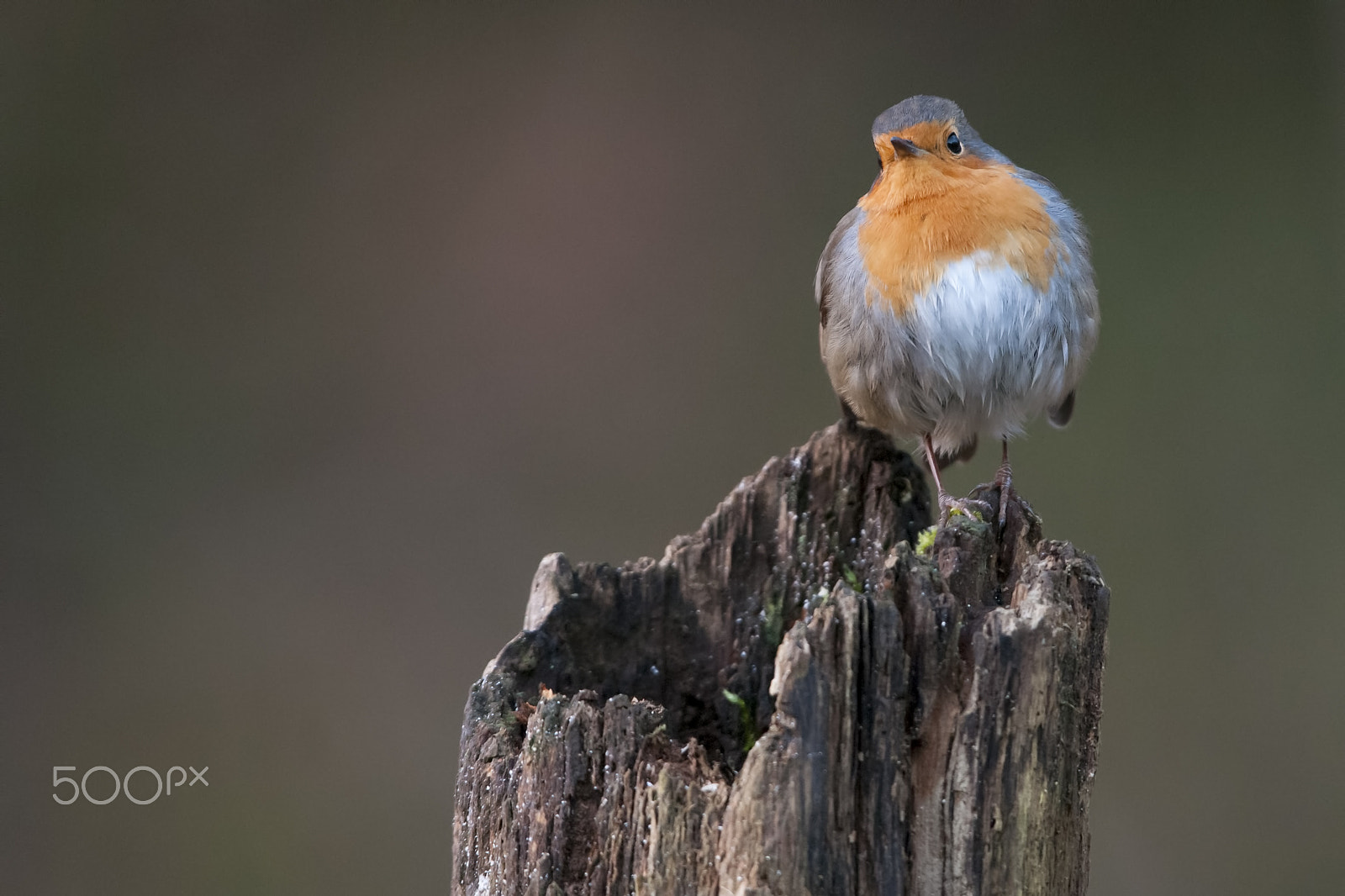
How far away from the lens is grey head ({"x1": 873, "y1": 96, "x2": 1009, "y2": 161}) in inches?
90.3

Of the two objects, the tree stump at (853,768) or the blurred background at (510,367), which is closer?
the tree stump at (853,768)

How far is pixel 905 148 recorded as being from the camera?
88.5 inches

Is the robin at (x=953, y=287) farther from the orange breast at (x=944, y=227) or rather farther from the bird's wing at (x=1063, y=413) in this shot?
the bird's wing at (x=1063, y=413)

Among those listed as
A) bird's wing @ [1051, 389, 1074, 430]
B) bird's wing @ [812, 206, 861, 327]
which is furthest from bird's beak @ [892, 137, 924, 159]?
bird's wing @ [1051, 389, 1074, 430]

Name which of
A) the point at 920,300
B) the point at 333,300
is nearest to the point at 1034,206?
the point at 920,300

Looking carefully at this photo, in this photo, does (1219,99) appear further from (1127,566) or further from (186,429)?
(186,429)

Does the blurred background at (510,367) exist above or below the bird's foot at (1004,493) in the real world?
above

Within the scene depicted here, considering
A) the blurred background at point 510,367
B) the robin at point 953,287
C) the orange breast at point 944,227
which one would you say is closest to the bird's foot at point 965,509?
the robin at point 953,287

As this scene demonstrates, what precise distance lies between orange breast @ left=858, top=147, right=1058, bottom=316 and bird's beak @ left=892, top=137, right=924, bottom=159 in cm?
1

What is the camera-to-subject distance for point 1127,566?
3.76 metres

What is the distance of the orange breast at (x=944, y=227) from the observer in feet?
7.27

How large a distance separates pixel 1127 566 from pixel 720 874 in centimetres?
274

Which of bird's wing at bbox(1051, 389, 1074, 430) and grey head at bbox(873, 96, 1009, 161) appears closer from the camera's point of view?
grey head at bbox(873, 96, 1009, 161)

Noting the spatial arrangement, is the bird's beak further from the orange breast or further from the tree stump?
the tree stump
